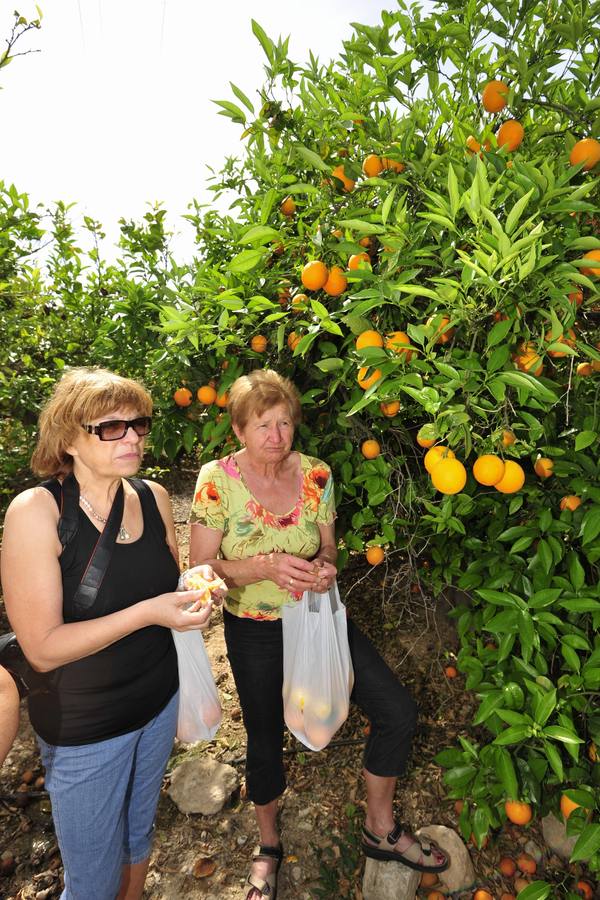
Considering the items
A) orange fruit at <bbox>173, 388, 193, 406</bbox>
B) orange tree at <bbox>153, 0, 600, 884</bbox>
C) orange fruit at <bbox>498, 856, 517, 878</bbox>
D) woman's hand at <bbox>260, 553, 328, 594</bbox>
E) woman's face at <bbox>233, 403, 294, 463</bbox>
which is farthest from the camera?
orange fruit at <bbox>173, 388, 193, 406</bbox>

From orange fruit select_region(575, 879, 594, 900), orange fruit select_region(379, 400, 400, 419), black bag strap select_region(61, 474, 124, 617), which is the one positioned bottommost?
orange fruit select_region(575, 879, 594, 900)

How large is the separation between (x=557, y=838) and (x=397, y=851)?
0.75 metres

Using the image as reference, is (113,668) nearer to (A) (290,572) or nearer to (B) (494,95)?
(A) (290,572)

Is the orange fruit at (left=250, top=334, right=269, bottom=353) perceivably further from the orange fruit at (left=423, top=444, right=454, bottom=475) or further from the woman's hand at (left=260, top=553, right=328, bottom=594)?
the orange fruit at (left=423, top=444, right=454, bottom=475)

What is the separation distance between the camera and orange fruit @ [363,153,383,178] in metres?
1.85

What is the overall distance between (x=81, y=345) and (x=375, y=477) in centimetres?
305

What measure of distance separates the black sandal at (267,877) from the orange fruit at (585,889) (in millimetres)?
1199

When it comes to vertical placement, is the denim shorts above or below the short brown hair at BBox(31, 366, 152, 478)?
below

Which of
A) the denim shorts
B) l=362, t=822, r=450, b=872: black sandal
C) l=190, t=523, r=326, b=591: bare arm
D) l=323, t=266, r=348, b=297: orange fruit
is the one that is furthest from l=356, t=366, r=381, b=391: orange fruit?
l=362, t=822, r=450, b=872: black sandal

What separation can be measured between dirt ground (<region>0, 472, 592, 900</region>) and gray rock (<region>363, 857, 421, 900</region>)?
0.11 meters

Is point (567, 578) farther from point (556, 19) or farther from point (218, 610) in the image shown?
point (218, 610)

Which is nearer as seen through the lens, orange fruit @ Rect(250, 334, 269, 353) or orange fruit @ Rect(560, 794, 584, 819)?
orange fruit @ Rect(560, 794, 584, 819)

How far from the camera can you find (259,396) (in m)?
2.07

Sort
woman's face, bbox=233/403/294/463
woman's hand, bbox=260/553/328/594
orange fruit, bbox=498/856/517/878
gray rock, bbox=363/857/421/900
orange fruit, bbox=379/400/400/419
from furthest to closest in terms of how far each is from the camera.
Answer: orange fruit, bbox=498/856/517/878 → gray rock, bbox=363/857/421/900 → woman's face, bbox=233/403/294/463 → woman's hand, bbox=260/553/328/594 → orange fruit, bbox=379/400/400/419
